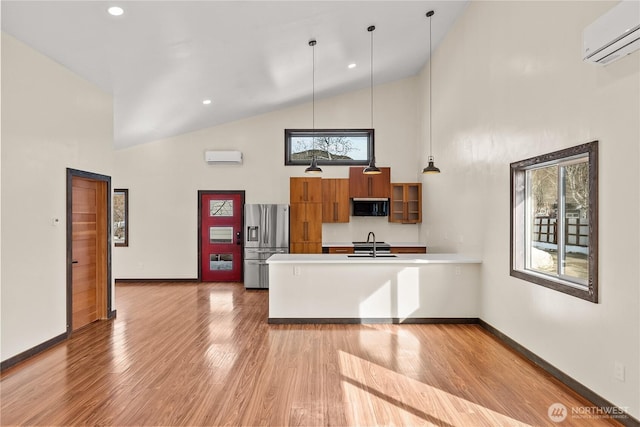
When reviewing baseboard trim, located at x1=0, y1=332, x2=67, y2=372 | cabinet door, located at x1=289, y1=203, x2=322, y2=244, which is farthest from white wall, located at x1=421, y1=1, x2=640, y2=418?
baseboard trim, located at x1=0, y1=332, x2=67, y2=372

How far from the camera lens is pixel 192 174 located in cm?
759

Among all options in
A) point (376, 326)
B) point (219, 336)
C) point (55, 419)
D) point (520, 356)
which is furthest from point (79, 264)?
point (520, 356)

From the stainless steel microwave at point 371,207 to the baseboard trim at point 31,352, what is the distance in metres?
4.99

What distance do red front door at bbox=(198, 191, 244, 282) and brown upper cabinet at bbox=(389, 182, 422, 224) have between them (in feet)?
10.3

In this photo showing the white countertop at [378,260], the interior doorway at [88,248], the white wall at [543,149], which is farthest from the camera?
the white countertop at [378,260]

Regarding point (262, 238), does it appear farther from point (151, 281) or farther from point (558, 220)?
point (558, 220)

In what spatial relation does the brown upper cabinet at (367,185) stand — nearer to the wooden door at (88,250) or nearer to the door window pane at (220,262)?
the door window pane at (220,262)

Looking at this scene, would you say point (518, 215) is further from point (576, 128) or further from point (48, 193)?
point (48, 193)

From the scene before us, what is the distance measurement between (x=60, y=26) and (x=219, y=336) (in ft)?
11.2

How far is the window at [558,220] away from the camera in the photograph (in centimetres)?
271

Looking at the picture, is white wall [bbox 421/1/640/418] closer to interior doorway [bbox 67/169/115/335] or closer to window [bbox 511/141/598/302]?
window [bbox 511/141/598/302]

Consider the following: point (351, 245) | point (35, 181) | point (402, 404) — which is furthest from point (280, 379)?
point (351, 245)

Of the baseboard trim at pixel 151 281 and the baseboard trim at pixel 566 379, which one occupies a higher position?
the baseboard trim at pixel 566 379

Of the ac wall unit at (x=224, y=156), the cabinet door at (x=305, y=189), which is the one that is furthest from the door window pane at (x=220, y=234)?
the cabinet door at (x=305, y=189)
